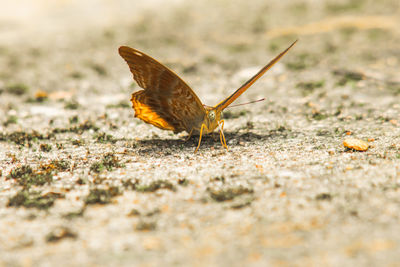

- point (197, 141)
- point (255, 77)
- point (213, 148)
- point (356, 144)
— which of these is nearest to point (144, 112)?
point (197, 141)

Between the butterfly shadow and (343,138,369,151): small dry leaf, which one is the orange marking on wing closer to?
the butterfly shadow

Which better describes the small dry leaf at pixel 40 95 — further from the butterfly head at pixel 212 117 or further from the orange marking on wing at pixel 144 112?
the butterfly head at pixel 212 117

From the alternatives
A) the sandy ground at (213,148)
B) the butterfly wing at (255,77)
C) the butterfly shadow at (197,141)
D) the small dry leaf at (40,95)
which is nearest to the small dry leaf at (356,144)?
the sandy ground at (213,148)

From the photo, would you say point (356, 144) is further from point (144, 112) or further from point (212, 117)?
point (144, 112)

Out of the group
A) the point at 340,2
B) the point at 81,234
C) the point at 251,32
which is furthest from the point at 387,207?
the point at 340,2

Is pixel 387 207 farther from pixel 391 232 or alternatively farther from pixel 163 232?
pixel 163 232
